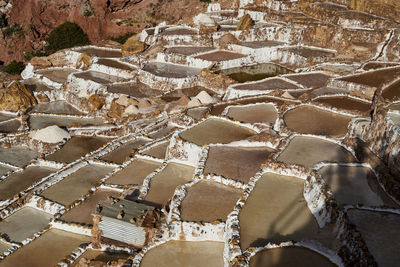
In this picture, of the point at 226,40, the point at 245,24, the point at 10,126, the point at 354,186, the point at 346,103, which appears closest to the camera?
the point at 354,186

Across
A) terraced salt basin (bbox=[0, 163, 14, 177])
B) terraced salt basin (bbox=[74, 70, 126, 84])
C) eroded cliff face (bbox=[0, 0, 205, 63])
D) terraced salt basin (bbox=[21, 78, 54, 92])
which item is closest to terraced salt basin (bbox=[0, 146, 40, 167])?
terraced salt basin (bbox=[0, 163, 14, 177])

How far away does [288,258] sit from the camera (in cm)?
715

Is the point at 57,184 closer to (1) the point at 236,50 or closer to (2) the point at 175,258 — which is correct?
(2) the point at 175,258

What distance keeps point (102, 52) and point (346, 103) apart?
24804 mm

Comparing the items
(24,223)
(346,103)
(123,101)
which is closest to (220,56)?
(123,101)

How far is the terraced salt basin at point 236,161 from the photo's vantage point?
35.8 feet

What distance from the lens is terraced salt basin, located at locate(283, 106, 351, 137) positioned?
510 inches

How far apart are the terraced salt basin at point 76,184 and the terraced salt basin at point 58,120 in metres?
7.97

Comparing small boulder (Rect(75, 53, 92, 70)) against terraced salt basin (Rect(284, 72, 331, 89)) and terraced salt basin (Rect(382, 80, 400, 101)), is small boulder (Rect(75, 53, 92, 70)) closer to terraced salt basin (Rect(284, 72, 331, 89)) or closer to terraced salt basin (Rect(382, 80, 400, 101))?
terraced salt basin (Rect(284, 72, 331, 89))

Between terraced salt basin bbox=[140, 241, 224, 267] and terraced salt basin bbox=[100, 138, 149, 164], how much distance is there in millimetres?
6689

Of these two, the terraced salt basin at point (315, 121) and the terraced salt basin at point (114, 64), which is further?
the terraced salt basin at point (114, 64)

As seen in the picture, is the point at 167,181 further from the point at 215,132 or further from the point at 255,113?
the point at 255,113

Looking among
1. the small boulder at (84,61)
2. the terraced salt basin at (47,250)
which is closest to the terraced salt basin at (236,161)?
the terraced salt basin at (47,250)

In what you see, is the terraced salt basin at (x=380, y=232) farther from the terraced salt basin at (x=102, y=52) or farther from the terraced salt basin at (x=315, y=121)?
the terraced salt basin at (x=102, y=52)
